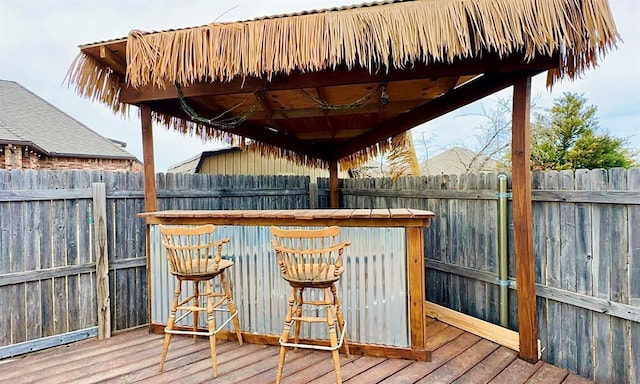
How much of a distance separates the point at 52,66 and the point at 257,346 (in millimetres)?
13349

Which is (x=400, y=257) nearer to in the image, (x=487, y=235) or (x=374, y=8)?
(x=487, y=235)

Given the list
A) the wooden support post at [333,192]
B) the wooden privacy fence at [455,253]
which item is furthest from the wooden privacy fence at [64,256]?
the wooden support post at [333,192]

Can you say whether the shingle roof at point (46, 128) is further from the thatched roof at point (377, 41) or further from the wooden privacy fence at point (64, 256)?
the thatched roof at point (377, 41)

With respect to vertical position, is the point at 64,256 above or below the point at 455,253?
above

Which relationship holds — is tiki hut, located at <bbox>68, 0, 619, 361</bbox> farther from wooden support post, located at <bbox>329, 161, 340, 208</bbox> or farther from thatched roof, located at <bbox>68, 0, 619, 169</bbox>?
wooden support post, located at <bbox>329, 161, 340, 208</bbox>

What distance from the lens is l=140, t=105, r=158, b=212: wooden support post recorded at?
3.16m

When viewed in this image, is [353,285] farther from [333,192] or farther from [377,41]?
[333,192]

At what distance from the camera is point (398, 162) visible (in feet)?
16.2

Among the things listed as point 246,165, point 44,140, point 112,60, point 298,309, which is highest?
point 44,140

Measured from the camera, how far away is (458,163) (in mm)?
8938

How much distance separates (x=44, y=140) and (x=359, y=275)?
1098 centimetres

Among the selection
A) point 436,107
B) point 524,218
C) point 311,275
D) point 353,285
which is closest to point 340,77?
point 436,107

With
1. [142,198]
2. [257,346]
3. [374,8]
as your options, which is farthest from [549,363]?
[142,198]

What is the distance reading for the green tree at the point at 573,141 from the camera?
7043 millimetres
